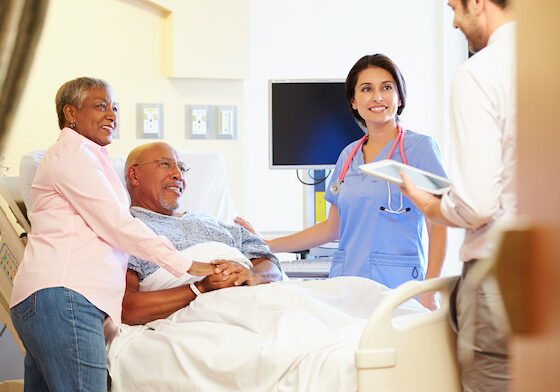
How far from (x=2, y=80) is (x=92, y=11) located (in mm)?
3227

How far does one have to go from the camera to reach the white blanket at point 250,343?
5.16ft

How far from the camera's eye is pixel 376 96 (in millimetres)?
2406

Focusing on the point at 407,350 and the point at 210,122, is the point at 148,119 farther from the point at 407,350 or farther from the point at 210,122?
the point at 407,350

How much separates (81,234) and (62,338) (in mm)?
274

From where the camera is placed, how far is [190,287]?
2102 mm

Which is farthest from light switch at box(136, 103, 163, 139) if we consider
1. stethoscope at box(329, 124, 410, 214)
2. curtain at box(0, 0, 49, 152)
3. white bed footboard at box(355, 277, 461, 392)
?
curtain at box(0, 0, 49, 152)

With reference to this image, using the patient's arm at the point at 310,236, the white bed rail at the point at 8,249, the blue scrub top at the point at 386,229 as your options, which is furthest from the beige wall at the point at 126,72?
the blue scrub top at the point at 386,229

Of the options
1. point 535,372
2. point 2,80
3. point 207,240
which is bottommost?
point 207,240

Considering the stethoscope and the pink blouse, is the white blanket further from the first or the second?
the stethoscope

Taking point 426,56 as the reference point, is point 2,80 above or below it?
below

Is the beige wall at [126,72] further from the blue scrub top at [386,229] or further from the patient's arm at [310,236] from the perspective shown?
the blue scrub top at [386,229]

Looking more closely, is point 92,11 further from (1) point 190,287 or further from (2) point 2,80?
(2) point 2,80

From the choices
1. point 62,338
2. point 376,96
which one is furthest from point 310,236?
point 62,338

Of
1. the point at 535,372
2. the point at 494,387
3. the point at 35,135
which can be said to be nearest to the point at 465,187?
the point at 494,387
